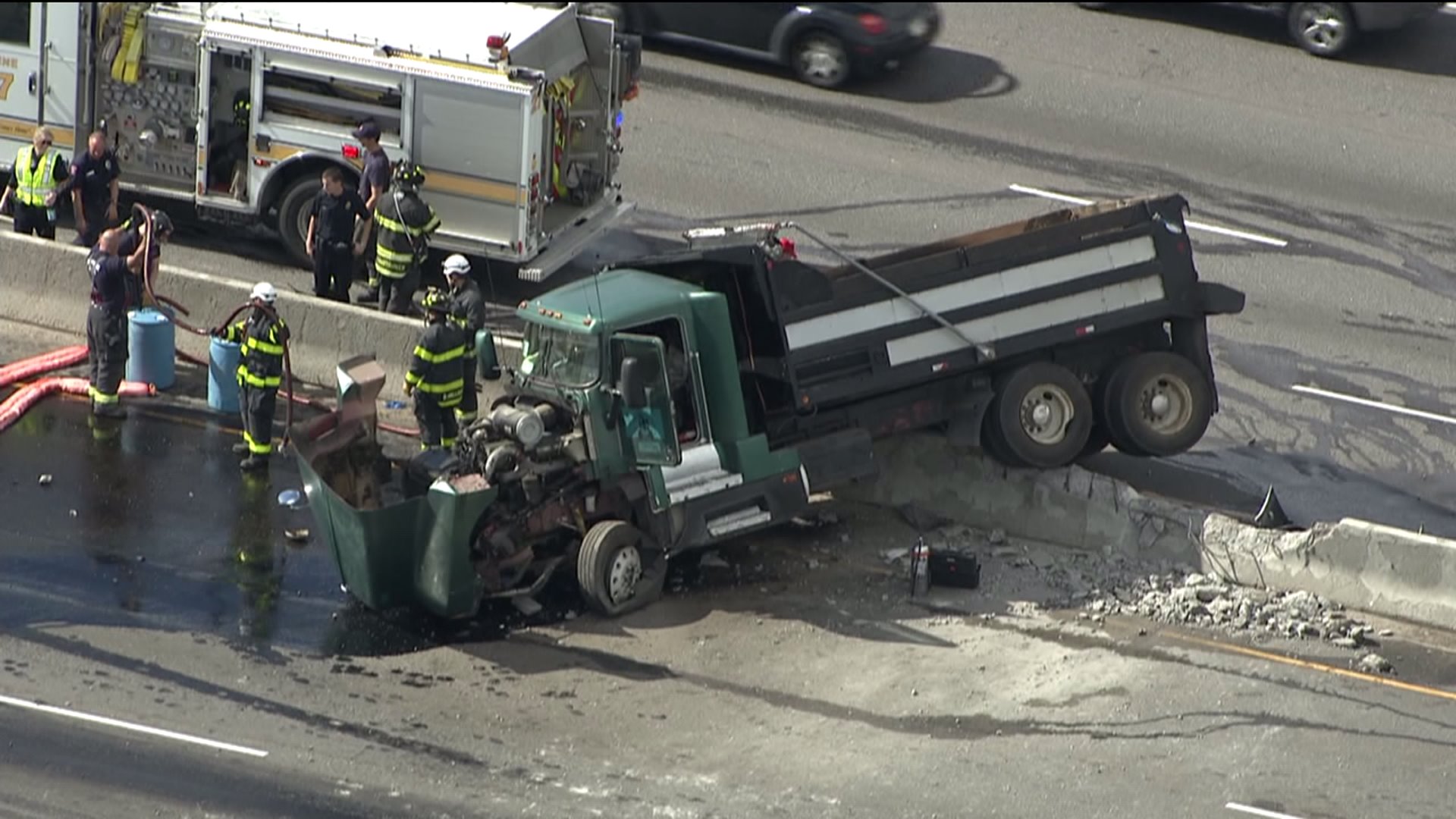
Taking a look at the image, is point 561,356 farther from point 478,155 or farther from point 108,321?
point 478,155

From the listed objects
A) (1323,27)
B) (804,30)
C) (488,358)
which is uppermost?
(1323,27)

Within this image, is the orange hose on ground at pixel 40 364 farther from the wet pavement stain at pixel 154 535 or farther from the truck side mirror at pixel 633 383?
the truck side mirror at pixel 633 383

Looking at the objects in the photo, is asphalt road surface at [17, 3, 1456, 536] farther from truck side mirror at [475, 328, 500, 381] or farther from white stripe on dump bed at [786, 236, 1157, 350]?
truck side mirror at [475, 328, 500, 381]

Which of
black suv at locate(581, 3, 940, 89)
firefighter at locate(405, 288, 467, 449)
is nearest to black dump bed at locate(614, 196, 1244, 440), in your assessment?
firefighter at locate(405, 288, 467, 449)

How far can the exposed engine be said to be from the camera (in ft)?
44.1

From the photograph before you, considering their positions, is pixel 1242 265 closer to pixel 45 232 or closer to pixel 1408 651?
pixel 1408 651

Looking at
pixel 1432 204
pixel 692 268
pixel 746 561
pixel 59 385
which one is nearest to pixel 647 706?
pixel 746 561

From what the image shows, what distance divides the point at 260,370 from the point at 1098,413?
5.78 metres

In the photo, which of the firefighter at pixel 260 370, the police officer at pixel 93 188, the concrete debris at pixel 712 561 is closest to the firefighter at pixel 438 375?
the firefighter at pixel 260 370

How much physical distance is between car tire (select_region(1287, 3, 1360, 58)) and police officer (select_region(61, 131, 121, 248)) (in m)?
12.4

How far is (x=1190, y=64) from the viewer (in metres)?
23.5

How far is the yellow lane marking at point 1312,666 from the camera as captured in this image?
1316 centimetres

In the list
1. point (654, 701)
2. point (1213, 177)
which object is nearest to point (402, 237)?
point (654, 701)

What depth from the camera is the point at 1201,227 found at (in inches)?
792
